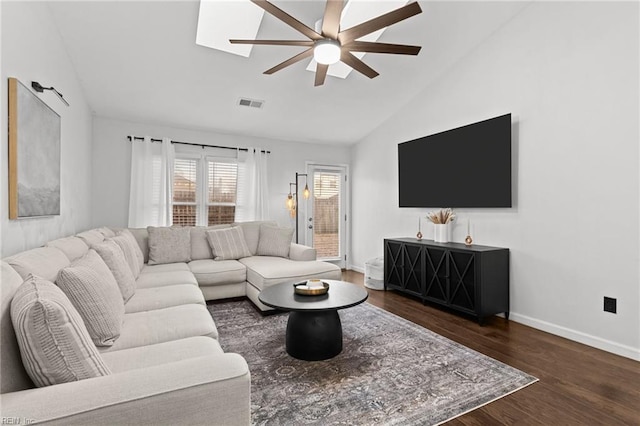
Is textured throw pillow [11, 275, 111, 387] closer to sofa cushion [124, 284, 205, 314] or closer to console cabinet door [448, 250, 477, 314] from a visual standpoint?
sofa cushion [124, 284, 205, 314]

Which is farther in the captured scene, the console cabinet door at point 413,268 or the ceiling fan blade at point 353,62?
the console cabinet door at point 413,268

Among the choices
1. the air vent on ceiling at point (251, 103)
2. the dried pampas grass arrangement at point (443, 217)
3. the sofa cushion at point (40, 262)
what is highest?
the air vent on ceiling at point (251, 103)

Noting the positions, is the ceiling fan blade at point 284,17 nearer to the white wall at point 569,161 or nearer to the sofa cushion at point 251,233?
the white wall at point 569,161

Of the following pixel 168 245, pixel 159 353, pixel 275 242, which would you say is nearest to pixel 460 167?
pixel 275 242

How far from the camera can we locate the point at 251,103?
453cm

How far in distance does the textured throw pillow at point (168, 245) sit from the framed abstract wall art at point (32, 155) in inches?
57.1

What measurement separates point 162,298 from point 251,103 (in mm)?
2966

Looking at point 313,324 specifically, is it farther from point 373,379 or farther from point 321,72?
point 321,72

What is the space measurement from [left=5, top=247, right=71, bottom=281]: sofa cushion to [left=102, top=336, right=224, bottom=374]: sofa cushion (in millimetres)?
502

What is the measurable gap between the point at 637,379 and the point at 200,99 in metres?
4.97

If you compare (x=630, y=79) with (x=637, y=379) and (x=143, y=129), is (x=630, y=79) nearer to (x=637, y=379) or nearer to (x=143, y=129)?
(x=637, y=379)

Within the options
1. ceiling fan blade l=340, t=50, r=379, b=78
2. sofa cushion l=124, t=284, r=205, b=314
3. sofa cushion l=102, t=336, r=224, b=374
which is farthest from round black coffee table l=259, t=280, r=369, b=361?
ceiling fan blade l=340, t=50, r=379, b=78

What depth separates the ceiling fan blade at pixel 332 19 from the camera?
2.07 meters

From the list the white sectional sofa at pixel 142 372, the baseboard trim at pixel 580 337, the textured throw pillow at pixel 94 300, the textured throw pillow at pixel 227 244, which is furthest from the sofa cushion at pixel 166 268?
the baseboard trim at pixel 580 337
